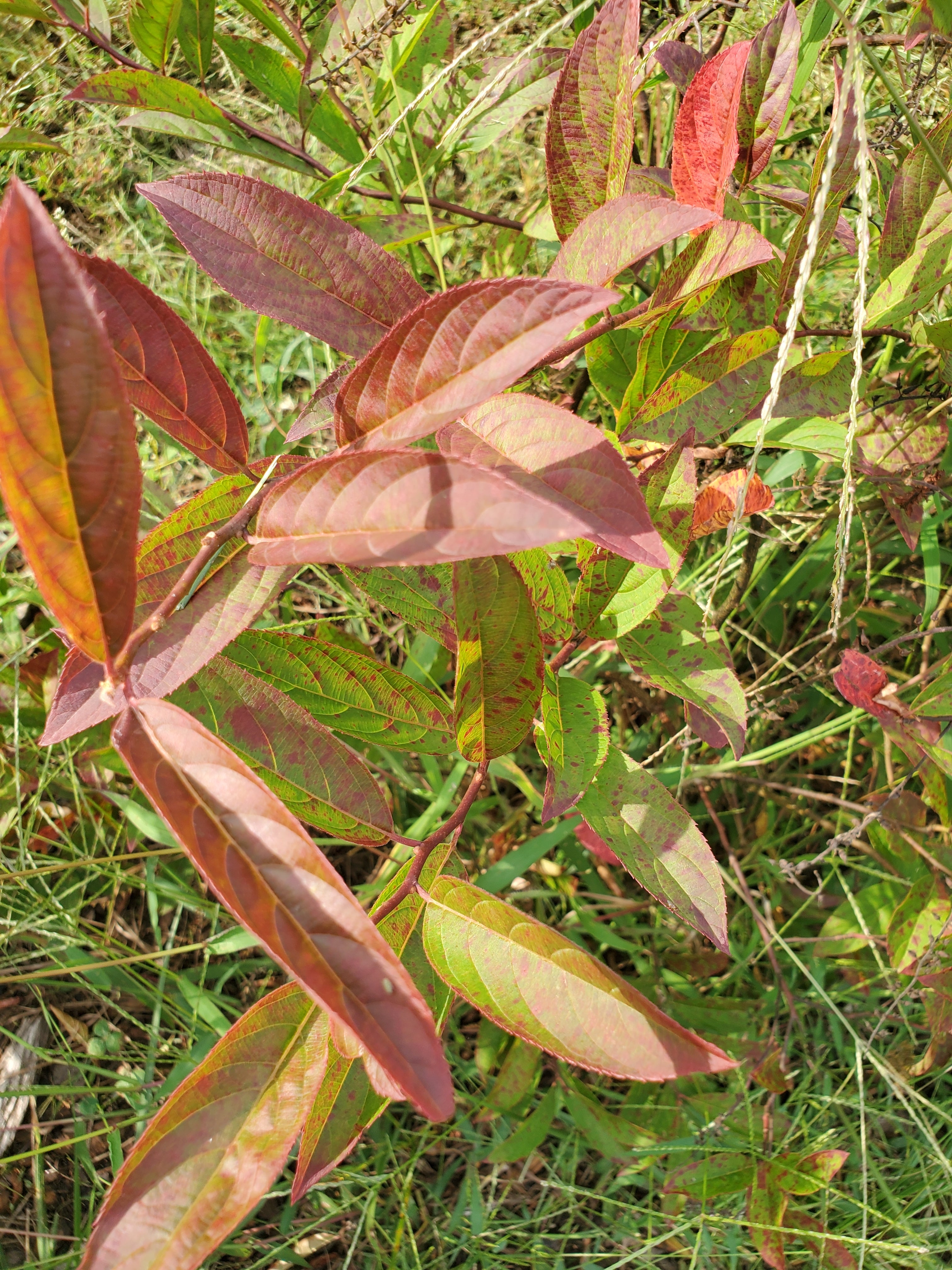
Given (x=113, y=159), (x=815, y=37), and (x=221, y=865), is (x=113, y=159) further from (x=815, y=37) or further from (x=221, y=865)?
(x=221, y=865)

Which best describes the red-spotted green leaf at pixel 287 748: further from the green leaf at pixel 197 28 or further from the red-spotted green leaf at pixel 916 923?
the green leaf at pixel 197 28

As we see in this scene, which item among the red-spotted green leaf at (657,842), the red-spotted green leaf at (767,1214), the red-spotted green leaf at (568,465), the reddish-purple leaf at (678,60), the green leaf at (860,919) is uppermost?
the reddish-purple leaf at (678,60)

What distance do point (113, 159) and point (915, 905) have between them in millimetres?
2631

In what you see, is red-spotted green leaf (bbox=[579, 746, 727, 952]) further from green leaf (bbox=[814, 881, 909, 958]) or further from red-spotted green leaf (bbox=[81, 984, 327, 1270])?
green leaf (bbox=[814, 881, 909, 958])

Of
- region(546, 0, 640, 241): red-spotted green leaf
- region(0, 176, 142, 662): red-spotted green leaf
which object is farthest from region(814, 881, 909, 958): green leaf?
region(0, 176, 142, 662): red-spotted green leaf

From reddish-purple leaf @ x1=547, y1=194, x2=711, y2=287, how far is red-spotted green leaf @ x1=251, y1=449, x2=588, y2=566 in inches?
11.5

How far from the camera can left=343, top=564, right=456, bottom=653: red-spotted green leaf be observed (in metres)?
1.04

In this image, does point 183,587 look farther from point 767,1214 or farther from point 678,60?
point 767,1214

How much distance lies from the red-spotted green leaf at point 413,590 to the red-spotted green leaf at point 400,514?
14.1 inches

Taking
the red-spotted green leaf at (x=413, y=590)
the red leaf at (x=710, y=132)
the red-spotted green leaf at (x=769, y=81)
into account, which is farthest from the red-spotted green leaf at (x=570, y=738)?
the red-spotted green leaf at (x=769, y=81)

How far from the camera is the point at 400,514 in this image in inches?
22.2

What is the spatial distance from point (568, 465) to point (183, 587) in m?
0.33

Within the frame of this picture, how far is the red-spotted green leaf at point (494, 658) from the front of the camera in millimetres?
800

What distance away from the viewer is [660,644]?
42.6 inches
